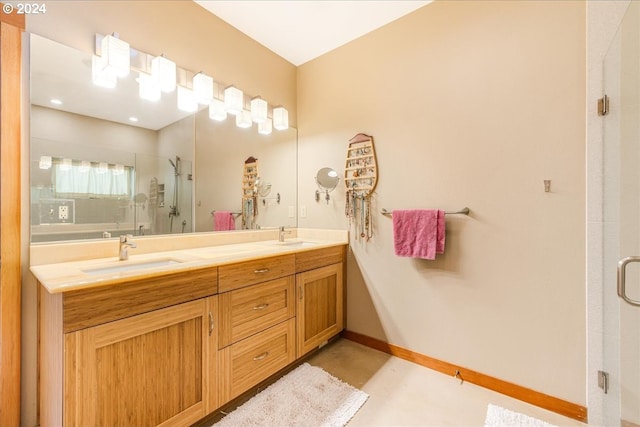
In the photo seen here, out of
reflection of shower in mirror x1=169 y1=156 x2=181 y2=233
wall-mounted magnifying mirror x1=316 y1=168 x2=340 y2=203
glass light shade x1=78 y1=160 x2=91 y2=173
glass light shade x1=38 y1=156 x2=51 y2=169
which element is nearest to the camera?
glass light shade x1=38 y1=156 x2=51 y2=169

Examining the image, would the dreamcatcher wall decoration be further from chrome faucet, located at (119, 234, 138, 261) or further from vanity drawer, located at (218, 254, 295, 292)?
chrome faucet, located at (119, 234, 138, 261)

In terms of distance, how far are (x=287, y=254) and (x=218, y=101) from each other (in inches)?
49.7

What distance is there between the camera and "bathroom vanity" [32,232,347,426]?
985mm

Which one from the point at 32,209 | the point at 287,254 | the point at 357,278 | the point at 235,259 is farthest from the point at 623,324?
the point at 32,209

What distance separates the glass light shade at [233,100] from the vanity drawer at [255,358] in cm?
160

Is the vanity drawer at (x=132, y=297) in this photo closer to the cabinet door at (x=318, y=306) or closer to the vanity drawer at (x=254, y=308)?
the vanity drawer at (x=254, y=308)

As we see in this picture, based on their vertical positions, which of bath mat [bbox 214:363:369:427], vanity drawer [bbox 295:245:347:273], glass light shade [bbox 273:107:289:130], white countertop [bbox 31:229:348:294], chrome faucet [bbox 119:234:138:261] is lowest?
bath mat [bbox 214:363:369:427]

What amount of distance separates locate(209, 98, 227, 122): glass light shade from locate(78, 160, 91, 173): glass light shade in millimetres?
825

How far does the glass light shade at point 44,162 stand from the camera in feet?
4.37

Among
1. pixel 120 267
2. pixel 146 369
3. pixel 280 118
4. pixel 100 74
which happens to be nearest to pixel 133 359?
pixel 146 369

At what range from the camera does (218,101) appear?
6.72ft

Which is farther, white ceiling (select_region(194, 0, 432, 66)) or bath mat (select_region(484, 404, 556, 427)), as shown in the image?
white ceiling (select_region(194, 0, 432, 66))

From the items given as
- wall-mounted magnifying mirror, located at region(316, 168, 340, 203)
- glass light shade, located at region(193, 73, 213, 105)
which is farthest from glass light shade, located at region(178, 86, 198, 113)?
wall-mounted magnifying mirror, located at region(316, 168, 340, 203)

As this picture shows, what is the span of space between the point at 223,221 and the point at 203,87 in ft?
3.14
